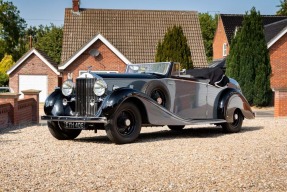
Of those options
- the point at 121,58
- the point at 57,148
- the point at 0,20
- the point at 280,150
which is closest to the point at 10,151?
the point at 57,148

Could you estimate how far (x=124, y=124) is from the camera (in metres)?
11.7

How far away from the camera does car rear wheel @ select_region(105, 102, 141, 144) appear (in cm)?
1131

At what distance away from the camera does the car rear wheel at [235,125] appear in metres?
14.3

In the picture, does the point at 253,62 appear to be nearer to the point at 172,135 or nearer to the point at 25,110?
the point at 25,110

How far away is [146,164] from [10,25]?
6750cm

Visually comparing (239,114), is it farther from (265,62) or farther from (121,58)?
(121,58)

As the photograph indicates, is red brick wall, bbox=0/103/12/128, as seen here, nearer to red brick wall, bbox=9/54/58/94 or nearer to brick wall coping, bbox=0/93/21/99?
brick wall coping, bbox=0/93/21/99

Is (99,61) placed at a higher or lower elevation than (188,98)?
higher

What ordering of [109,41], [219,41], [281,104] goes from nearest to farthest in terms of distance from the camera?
[281,104]
[109,41]
[219,41]

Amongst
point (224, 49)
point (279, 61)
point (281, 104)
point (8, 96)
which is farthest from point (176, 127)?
point (224, 49)

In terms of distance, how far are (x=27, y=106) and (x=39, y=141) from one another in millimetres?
6944

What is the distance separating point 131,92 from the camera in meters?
11.6

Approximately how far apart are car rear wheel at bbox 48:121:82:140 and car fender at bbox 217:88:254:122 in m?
3.66

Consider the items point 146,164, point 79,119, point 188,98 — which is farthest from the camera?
point 188,98
